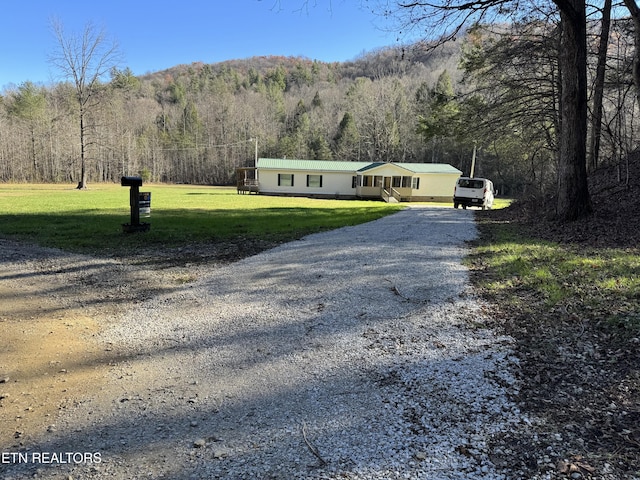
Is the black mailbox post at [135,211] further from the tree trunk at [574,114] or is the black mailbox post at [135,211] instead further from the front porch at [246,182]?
the front porch at [246,182]

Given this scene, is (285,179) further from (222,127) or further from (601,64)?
(222,127)

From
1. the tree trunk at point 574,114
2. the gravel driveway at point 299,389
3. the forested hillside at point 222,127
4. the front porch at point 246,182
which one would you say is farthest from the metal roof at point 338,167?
the gravel driveway at point 299,389

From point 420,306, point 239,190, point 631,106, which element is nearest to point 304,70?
point 239,190

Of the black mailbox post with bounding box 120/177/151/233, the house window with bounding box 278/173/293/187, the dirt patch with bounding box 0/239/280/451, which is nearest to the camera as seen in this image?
the dirt patch with bounding box 0/239/280/451

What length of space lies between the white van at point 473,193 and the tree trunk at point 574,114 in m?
12.1

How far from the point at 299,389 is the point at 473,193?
67.1 ft

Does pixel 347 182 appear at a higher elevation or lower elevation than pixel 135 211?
higher

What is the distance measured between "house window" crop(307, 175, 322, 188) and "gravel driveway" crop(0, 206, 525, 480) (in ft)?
111

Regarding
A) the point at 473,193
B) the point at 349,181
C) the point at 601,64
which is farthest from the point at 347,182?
the point at 601,64

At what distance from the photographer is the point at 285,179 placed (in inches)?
1560

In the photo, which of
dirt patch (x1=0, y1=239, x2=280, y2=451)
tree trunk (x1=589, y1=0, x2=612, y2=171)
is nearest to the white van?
tree trunk (x1=589, y1=0, x2=612, y2=171)

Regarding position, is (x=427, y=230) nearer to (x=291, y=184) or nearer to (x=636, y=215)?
(x=636, y=215)

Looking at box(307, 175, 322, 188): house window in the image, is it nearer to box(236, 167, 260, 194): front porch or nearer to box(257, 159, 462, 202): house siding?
box(257, 159, 462, 202): house siding

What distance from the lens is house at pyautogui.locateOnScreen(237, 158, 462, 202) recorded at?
38.9 meters
